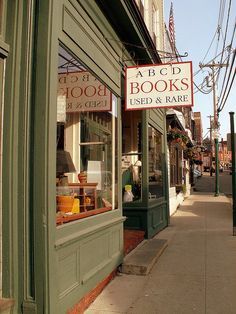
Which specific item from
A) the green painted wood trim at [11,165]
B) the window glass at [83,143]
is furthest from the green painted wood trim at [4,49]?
the window glass at [83,143]

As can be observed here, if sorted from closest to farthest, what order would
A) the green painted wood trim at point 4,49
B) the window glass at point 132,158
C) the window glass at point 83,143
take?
the green painted wood trim at point 4,49
the window glass at point 83,143
the window glass at point 132,158

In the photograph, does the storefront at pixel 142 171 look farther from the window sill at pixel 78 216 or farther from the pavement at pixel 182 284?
the window sill at pixel 78 216

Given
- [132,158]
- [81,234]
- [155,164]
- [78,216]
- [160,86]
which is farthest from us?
[155,164]

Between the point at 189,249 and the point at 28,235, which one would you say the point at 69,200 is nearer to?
the point at 28,235

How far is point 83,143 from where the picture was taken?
6078 mm

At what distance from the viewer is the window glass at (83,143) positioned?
189 inches

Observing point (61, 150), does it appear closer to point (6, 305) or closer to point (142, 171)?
point (6, 305)

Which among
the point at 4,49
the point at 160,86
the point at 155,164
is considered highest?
the point at 160,86

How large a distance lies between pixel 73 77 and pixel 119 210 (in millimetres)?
2339

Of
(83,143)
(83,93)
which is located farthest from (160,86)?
(83,143)

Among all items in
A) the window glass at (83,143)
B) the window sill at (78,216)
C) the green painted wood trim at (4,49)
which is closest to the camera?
the green painted wood trim at (4,49)

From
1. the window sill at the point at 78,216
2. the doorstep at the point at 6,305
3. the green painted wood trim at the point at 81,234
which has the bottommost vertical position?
the doorstep at the point at 6,305

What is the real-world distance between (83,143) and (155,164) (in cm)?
439

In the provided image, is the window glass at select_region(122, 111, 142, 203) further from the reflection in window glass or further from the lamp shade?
the lamp shade
